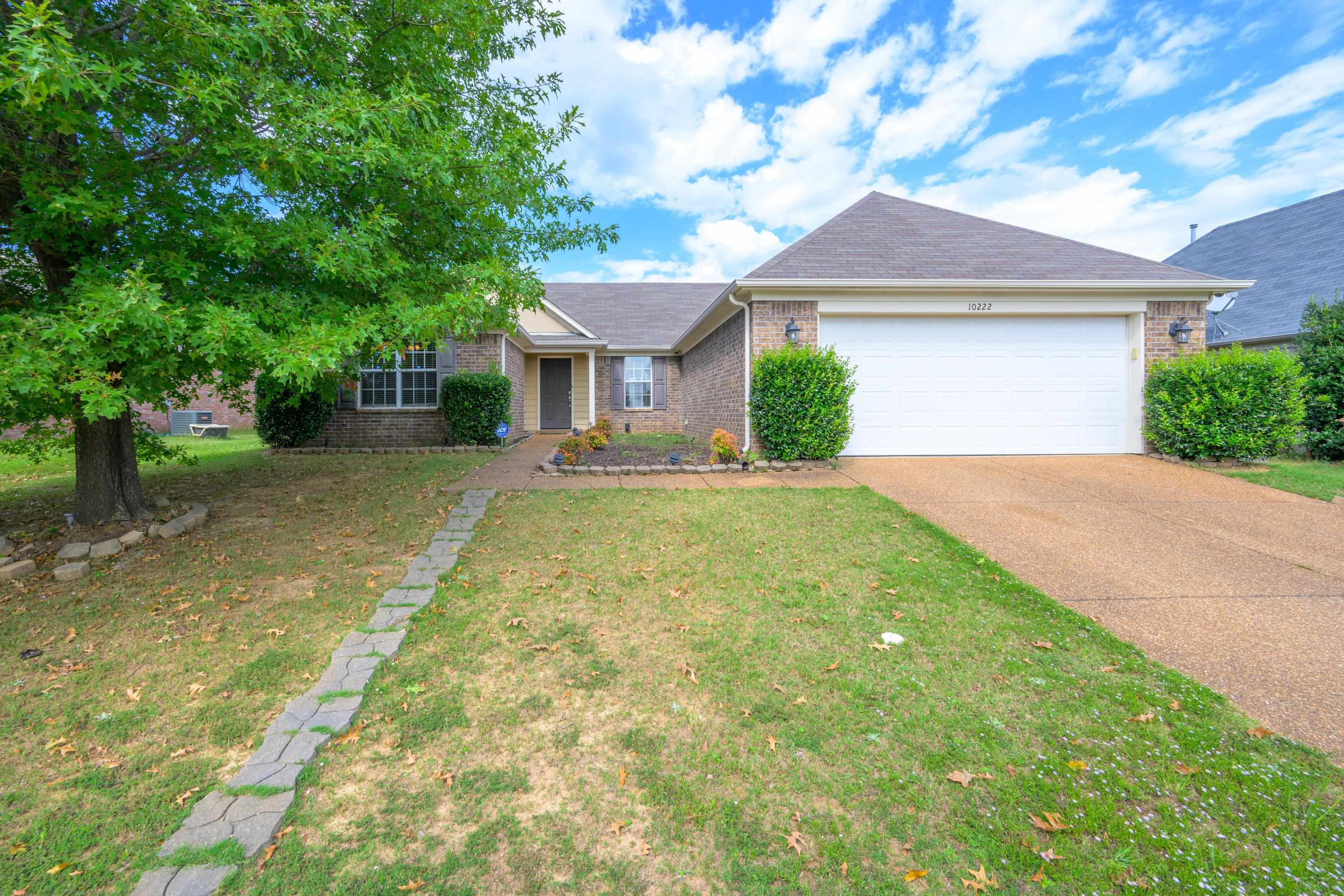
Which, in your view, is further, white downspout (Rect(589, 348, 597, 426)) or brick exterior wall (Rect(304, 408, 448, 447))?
white downspout (Rect(589, 348, 597, 426))

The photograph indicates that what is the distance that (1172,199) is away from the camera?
1722cm

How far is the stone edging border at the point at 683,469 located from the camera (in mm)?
7941

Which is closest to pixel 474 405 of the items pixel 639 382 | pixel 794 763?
pixel 639 382

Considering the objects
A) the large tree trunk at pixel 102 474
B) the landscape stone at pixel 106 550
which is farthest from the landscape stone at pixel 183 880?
the large tree trunk at pixel 102 474

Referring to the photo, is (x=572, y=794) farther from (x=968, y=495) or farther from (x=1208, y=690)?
(x=968, y=495)

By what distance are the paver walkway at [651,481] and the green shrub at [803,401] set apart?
0.44m

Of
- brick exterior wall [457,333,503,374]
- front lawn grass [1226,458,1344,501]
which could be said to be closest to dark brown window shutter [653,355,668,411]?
brick exterior wall [457,333,503,374]

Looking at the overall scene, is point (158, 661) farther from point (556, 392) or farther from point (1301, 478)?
point (556, 392)

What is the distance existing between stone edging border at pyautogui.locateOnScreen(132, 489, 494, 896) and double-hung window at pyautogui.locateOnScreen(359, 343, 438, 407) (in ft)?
27.5

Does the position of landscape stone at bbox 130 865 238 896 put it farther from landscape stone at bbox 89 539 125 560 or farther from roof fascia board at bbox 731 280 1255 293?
roof fascia board at bbox 731 280 1255 293

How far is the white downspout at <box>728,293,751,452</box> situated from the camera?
28.5 feet

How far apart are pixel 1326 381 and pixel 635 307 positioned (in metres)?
16.7

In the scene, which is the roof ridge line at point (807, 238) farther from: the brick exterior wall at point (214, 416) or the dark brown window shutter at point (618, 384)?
the brick exterior wall at point (214, 416)

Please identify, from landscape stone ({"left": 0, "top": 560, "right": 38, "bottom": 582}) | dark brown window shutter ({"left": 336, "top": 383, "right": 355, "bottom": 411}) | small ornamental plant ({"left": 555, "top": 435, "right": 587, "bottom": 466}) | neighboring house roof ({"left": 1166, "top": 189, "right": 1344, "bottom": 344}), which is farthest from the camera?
neighboring house roof ({"left": 1166, "top": 189, "right": 1344, "bottom": 344})
